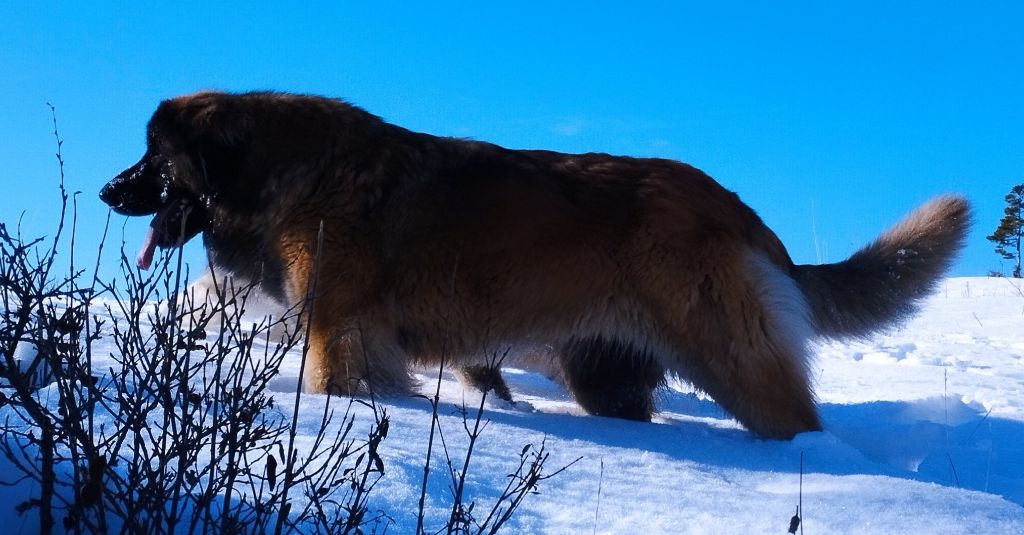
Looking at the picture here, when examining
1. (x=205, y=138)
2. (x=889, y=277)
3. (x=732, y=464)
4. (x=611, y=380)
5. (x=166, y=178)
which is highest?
(x=205, y=138)

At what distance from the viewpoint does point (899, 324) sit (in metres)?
3.91

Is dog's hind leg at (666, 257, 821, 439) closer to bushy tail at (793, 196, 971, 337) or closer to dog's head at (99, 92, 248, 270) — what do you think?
bushy tail at (793, 196, 971, 337)

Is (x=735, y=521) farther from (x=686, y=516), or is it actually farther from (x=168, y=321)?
(x=168, y=321)

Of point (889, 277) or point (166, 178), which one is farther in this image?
point (166, 178)

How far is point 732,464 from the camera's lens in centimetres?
284

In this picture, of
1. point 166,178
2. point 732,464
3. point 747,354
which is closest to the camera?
point 732,464

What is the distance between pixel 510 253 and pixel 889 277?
172 cm

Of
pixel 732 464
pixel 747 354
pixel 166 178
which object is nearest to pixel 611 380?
pixel 747 354

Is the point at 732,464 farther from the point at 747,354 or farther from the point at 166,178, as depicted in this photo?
the point at 166,178

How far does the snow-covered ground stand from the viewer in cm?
208

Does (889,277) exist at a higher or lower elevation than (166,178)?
lower

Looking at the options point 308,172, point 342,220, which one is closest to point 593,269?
point 342,220

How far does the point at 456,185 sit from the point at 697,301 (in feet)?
3.70

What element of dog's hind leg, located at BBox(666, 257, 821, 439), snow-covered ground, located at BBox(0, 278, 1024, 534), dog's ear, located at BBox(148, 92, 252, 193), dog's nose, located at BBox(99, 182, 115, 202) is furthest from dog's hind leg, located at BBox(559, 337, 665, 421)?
dog's nose, located at BBox(99, 182, 115, 202)
